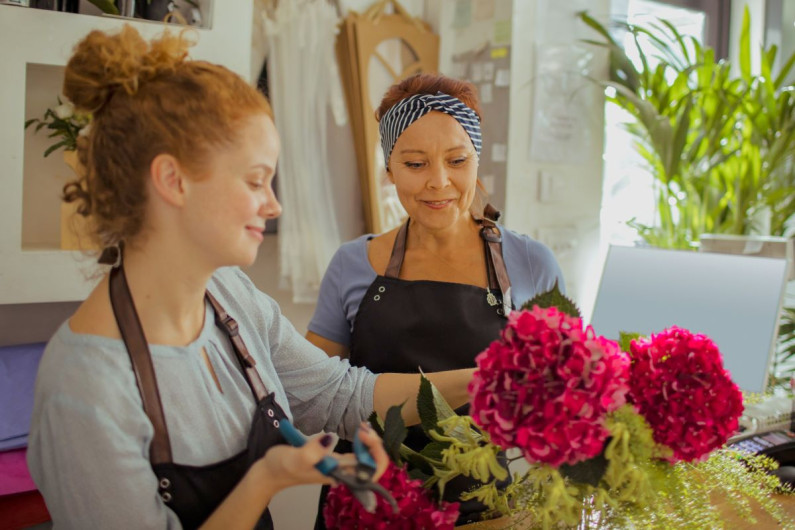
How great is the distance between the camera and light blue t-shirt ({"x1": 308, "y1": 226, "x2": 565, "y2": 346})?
69.1 inches

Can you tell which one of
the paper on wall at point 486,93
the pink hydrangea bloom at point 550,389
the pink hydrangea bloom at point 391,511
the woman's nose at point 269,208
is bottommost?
the pink hydrangea bloom at point 391,511

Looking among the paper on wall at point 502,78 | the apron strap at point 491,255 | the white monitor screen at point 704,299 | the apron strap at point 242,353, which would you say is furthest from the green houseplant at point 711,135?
the apron strap at point 242,353

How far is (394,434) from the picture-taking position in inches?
43.5

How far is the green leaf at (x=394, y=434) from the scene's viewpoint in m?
1.10

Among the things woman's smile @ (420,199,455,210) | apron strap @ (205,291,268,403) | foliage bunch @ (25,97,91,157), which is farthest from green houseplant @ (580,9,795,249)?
apron strap @ (205,291,268,403)

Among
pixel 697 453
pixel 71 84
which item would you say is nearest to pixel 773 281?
pixel 697 453

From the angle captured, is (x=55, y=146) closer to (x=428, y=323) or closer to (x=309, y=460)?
(x=428, y=323)

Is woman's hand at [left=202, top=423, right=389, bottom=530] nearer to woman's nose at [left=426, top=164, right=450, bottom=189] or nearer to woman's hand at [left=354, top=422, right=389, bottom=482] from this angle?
woman's hand at [left=354, top=422, right=389, bottom=482]

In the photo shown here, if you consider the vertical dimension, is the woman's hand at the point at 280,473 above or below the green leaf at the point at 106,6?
below

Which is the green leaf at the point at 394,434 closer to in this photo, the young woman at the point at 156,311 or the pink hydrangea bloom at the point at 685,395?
the young woman at the point at 156,311

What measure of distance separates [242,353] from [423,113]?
2.40ft

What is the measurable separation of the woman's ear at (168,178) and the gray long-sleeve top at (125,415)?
0.21m

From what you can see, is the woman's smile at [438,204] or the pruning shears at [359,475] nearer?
the pruning shears at [359,475]

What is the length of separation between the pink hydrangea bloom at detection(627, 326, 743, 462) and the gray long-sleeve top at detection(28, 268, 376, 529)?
58 centimetres
